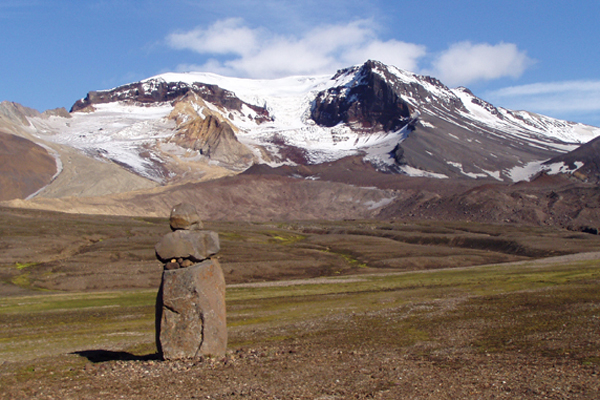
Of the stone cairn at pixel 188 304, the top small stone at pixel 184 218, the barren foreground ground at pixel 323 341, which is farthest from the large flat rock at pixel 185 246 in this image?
the barren foreground ground at pixel 323 341

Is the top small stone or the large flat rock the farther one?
the top small stone

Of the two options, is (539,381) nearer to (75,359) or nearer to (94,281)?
(75,359)

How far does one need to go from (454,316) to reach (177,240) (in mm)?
13656

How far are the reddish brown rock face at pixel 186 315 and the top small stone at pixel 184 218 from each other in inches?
65.0

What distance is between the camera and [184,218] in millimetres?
18391

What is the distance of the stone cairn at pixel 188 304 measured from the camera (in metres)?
17.3

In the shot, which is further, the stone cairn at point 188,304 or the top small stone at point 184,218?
the top small stone at point 184,218

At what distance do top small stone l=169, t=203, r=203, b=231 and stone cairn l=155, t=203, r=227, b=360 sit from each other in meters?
0.62

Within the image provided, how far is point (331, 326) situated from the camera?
968 inches

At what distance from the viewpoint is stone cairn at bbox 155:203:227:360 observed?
17.3 metres

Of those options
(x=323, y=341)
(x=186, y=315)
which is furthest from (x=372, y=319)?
(x=186, y=315)

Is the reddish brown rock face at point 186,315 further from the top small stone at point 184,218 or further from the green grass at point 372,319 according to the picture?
the green grass at point 372,319

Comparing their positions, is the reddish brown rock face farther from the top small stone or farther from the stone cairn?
the top small stone

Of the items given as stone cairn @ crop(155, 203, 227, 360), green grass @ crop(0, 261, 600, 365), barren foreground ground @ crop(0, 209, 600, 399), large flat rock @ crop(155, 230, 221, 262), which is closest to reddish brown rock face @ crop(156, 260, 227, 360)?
stone cairn @ crop(155, 203, 227, 360)
